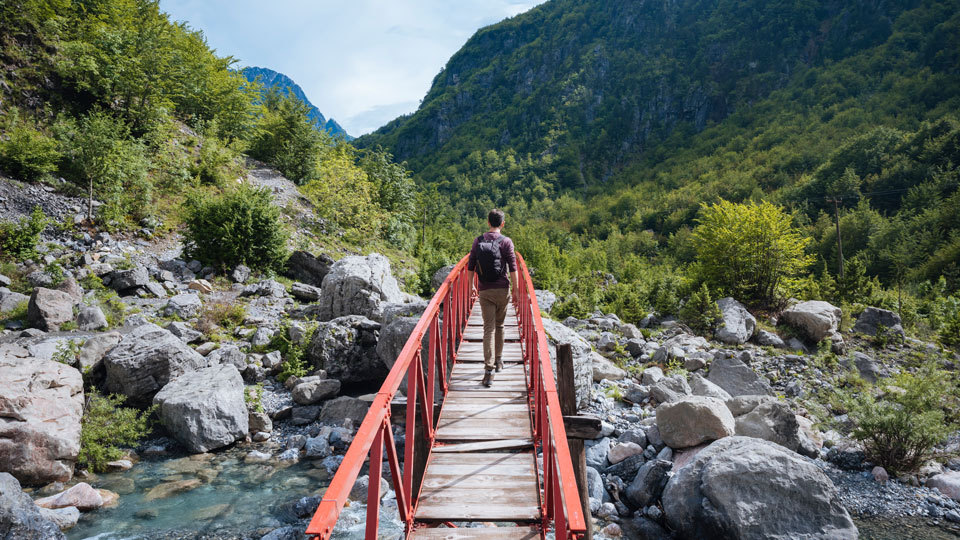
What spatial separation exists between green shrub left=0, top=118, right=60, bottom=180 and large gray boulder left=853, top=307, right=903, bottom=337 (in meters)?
27.1

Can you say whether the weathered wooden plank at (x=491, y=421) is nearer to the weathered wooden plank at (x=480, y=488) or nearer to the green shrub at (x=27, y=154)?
the weathered wooden plank at (x=480, y=488)

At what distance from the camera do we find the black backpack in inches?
213

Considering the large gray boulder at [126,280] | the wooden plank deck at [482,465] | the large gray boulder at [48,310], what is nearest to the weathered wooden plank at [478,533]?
the wooden plank deck at [482,465]

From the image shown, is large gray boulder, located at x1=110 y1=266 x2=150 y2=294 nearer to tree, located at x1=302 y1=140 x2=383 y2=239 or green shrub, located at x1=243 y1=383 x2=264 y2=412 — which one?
green shrub, located at x1=243 y1=383 x2=264 y2=412

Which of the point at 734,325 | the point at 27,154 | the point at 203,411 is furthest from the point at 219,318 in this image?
the point at 734,325

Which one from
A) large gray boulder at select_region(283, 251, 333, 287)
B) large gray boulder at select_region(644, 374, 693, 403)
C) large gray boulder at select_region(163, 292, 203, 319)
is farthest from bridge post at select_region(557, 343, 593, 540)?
large gray boulder at select_region(283, 251, 333, 287)

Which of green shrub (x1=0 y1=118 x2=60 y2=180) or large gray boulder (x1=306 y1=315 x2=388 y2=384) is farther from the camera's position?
green shrub (x1=0 y1=118 x2=60 y2=180)

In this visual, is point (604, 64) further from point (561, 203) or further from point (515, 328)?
point (515, 328)

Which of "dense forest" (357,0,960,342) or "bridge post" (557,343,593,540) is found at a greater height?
"dense forest" (357,0,960,342)

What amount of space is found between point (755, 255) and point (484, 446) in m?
18.0

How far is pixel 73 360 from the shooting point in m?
8.38

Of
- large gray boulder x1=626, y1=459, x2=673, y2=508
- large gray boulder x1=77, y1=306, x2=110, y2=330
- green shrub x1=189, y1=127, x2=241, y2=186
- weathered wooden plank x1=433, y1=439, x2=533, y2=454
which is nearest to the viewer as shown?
weathered wooden plank x1=433, y1=439, x2=533, y2=454

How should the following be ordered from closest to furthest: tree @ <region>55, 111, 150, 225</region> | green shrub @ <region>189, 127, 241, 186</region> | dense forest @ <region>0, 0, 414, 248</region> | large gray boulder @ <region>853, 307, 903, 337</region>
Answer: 1. tree @ <region>55, 111, 150, 225</region>
2. dense forest @ <region>0, 0, 414, 248</region>
3. large gray boulder @ <region>853, 307, 903, 337</region>
4. green shrub @ <region>189, 127, 241, 186</region>

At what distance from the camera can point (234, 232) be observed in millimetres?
14586
